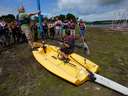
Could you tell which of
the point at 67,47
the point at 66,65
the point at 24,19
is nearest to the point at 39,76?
the point at 66,65

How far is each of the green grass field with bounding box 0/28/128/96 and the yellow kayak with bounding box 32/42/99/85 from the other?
248 mm

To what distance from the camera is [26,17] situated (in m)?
15.6

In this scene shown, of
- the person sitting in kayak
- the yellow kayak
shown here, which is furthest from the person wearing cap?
the person sitting in kayak

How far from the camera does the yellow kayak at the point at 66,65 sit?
12.9 metres

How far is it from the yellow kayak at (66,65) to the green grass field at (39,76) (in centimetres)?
25

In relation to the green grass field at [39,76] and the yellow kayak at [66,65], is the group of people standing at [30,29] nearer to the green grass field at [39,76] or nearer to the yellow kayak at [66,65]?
the green grass field at [39,76]

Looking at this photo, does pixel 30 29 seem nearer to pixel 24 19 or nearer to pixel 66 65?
pixel 24 19

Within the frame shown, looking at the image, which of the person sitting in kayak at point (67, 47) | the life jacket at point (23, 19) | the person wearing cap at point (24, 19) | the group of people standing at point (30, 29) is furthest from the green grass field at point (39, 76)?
the life jacket at point (23, 19)

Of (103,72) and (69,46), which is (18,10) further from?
(103,72)

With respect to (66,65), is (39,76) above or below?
below

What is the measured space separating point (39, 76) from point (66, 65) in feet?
4.47

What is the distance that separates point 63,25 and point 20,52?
5.62m

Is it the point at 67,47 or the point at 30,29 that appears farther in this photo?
the point at 30,29

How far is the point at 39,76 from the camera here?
45.0 ft
